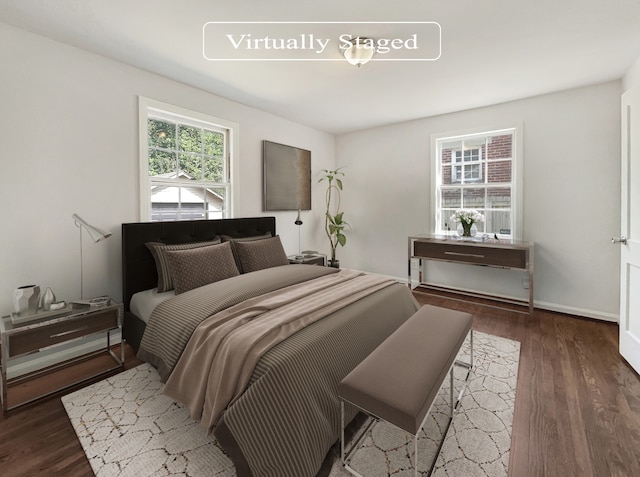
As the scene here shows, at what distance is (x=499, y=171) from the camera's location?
3875 millimetres

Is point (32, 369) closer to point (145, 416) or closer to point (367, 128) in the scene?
point (145, 416)

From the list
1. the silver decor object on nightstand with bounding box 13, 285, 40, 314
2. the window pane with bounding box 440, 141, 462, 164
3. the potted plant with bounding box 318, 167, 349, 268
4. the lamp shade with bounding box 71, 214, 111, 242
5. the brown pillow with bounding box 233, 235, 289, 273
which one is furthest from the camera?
the potted plant with bounding box 318, 167, 349, 268

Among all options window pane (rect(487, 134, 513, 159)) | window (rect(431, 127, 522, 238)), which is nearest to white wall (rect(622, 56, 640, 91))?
window (rect(431, 127, 522, 238))

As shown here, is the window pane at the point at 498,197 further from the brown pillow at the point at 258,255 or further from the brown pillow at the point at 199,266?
the brown pillow at the point at 199,266

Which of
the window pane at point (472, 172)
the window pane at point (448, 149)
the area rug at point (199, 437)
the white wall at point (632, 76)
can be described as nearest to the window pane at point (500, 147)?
the window pane at point (472, 172)

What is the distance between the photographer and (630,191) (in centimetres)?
228

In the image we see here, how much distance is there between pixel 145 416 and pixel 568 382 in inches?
113

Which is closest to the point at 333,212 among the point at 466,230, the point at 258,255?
the point at 466,230

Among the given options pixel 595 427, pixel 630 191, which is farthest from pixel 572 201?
pixel 595 427

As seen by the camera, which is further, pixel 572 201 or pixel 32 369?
pixel 572 201

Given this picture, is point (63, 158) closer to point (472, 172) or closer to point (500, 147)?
point (472, 172)

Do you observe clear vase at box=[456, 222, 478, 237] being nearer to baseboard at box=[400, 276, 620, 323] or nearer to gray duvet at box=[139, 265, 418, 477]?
baseboard at box=[400, 276, 620, 323]

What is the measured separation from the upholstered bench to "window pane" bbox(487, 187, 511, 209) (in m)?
2.71

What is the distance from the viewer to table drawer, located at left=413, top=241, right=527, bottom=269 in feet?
10.8
